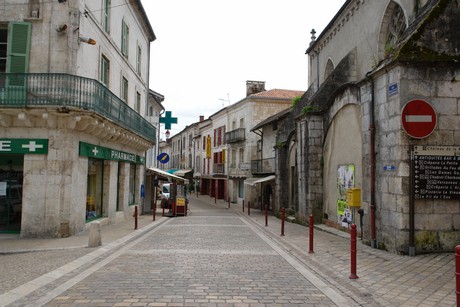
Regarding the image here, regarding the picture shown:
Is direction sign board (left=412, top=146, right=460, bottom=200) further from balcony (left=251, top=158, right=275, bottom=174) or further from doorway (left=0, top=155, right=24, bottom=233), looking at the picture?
balcony (left=251, top=158, right=275, bottom=174)

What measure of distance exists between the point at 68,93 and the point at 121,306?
7506 millimetres

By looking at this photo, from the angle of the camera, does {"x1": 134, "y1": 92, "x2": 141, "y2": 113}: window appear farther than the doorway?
Yes

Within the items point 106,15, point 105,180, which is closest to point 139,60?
point 106,15

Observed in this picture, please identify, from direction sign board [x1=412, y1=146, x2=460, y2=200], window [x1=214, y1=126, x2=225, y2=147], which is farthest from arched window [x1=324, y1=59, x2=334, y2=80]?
window [x1=214, y1=126, x2=225, y2=147]

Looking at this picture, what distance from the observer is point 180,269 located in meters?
7.04

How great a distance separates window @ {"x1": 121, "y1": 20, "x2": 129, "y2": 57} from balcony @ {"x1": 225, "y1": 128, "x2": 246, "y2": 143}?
1759 centimetres

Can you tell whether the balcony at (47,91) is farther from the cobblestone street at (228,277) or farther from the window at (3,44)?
the cobblestone street at (228,277)

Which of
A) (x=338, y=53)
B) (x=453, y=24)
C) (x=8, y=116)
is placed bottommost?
(x=8, y=116)

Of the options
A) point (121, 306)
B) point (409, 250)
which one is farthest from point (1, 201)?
point (409, 250)

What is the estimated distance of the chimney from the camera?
36812mm

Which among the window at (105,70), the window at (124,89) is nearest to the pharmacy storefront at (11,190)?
the window at (105,70)

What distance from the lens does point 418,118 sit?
795 cm

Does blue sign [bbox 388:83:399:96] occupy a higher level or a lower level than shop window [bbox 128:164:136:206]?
higher

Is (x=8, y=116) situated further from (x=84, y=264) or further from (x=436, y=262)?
(x=436, y=262)
